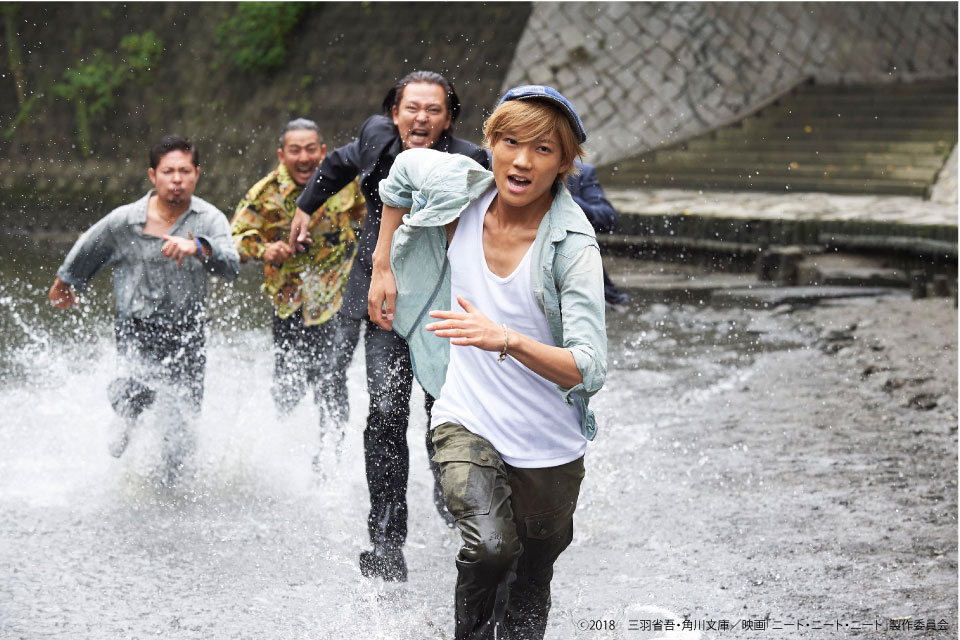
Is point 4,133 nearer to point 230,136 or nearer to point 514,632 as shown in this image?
point 230,136

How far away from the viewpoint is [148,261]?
5465mm

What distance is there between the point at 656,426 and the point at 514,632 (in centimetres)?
343

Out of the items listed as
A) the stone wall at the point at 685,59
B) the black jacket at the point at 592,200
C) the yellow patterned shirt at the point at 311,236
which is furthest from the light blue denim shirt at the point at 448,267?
the stone wall at the point at 685,59

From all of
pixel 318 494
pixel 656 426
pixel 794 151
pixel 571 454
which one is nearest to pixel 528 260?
pixel 571 454

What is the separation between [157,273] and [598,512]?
2.31 m

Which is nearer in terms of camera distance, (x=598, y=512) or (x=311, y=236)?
(x=598, y=512)

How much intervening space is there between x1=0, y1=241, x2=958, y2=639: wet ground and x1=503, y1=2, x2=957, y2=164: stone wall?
9996mm

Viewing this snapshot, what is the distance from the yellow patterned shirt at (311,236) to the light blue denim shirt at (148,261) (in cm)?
34

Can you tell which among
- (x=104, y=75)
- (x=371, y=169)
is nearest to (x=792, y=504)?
(x=371, y=169)

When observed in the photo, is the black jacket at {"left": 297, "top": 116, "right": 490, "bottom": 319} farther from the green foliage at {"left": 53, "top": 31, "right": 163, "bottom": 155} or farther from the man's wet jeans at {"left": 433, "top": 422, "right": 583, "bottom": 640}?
the green foliage at {"left": 53, "top": 31, "right": 163, "bottom": 155}

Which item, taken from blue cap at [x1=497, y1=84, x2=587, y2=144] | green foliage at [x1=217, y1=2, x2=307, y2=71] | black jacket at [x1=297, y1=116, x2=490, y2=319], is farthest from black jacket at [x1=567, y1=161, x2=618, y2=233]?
green foliage at [x1=217, y1=2, x2=307, y2=71]

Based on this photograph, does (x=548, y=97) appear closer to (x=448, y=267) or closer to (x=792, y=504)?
(x=448, y=267)

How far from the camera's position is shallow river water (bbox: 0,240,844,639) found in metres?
4.04

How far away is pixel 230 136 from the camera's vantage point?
20.7m
